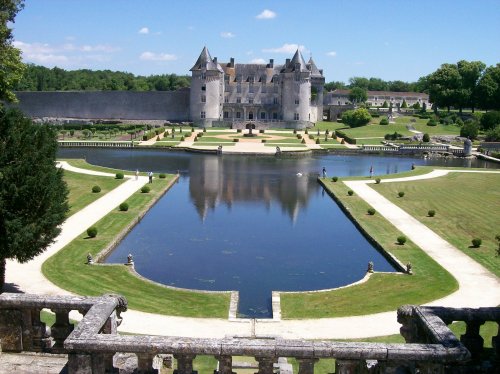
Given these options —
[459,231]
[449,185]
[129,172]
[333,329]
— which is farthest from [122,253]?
[449,185]

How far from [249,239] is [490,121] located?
60.0 metres

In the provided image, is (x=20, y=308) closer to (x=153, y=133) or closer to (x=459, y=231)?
(x=459, y=231)

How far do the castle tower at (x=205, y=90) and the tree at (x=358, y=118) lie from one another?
64.7ft

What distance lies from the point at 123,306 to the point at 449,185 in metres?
34.2

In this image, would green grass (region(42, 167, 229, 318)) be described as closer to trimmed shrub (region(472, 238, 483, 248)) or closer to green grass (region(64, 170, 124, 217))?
green grass (region(64, 170, 124, 217))

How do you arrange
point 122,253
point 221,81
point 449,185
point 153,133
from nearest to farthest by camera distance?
point 122,253
point 449,185
point 153,133
point 221,81

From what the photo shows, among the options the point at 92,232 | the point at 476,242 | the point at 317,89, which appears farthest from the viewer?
the point at 317,89

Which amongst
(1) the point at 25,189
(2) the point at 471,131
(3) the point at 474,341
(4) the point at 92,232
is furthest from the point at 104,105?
(3) the point at 474,341

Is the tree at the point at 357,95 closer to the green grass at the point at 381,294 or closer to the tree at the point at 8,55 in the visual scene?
the green grass at the point at 381,294

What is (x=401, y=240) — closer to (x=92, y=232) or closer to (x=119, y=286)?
(x=119, y=286)

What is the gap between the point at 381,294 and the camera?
17031 mm

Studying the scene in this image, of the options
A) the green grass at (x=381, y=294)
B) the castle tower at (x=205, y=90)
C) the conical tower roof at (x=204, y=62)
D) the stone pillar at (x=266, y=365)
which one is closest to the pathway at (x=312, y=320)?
the green grass at (x=381, y=294)

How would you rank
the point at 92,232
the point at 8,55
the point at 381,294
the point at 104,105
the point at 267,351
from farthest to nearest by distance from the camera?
the point at 104,105 < the point at 92,232 < the point at 381,294 < the point at 8,55 < the point at 267,351

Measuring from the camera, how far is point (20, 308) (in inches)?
279
